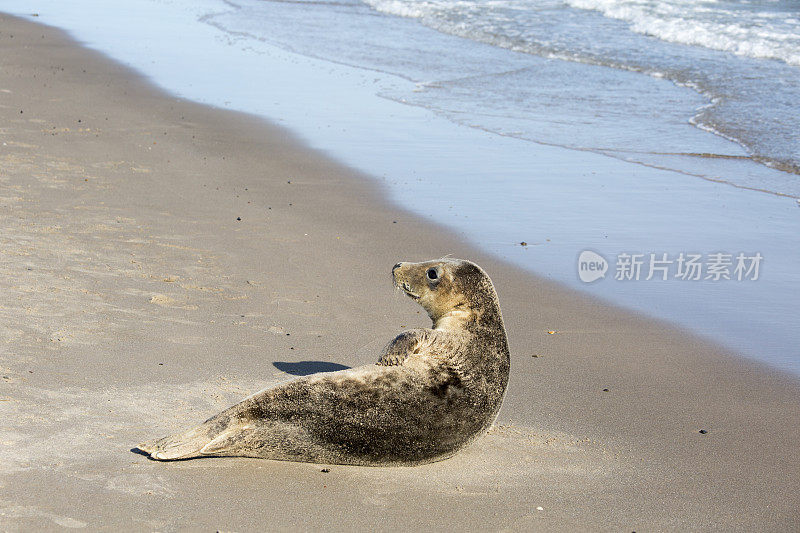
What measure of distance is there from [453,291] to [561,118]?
32.7 ft

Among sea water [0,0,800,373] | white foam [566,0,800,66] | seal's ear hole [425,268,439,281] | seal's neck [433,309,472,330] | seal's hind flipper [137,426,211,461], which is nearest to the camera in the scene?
seal's hind flipper [137,426,211,461]

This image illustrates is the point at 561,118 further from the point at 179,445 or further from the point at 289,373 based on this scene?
the point at 179,445

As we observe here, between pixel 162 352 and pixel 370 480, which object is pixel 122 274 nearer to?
pixel 162 352

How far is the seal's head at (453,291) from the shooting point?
16.1 ft

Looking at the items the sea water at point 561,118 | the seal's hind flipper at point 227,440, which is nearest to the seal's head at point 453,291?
the seal's hind flipper at point 227,440

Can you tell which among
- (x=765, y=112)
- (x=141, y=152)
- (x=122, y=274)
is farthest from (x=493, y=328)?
(x=765, y=112)

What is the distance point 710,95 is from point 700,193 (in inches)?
265

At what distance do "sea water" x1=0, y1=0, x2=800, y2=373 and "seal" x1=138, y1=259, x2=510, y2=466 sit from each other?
237cm

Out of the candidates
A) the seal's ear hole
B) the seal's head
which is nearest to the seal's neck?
the seal's head

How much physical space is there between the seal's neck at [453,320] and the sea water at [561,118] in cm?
209

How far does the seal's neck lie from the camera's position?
15.9 ft

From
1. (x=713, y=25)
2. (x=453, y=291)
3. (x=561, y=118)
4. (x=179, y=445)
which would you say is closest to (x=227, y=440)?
(x=179, y=445)

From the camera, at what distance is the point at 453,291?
16.4 feet

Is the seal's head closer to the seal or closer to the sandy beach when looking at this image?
the seal
